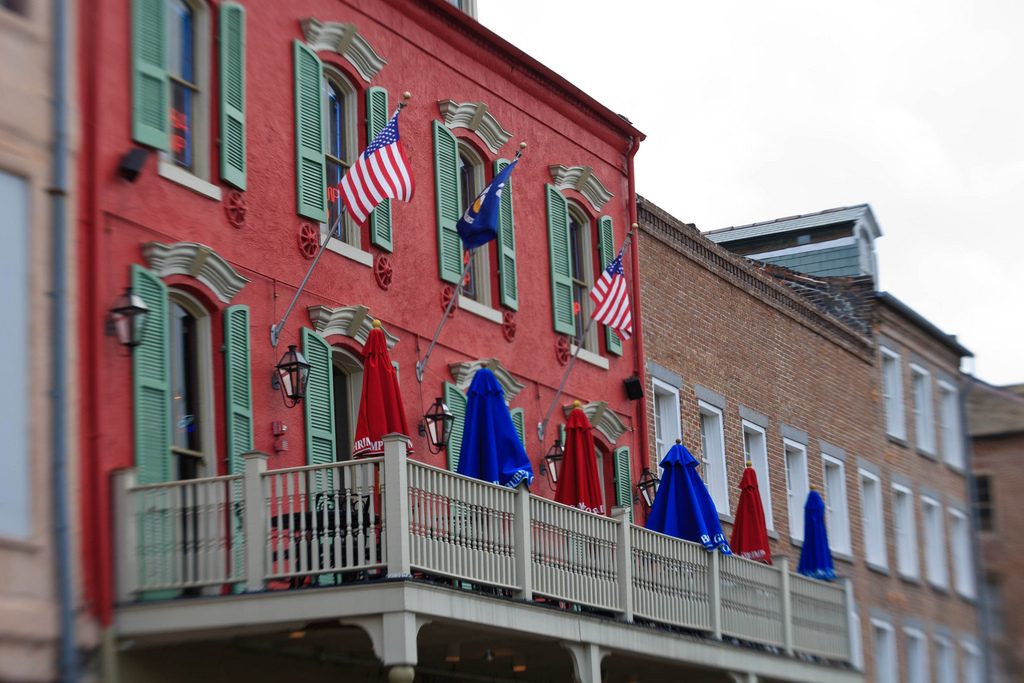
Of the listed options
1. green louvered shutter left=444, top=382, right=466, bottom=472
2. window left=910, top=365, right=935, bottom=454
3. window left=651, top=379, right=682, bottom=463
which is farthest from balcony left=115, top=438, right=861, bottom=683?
window left=910, top=365, right=935, bottom=454

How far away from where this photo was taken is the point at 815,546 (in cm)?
2655

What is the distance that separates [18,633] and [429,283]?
764 cm

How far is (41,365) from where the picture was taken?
14859 mm

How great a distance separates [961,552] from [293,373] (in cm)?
2330

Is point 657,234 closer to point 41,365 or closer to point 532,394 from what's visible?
point 532,394

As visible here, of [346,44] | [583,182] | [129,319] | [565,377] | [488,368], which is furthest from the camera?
[583,182]

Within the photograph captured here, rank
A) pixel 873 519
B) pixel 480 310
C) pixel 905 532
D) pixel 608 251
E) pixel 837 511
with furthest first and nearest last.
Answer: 1. pixel 905 532
2. pixel 873 519
3. pixel 837 511
4. pixel 608 251
5. pixel 480 310

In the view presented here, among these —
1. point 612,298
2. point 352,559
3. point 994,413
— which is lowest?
point 352,559

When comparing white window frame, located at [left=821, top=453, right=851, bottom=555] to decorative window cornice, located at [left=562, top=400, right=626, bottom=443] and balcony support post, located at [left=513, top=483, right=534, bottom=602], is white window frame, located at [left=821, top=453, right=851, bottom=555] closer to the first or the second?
decorative window cornice, located at [left=562, top=400, right=626, bottom=443]

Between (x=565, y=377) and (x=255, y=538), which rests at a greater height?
(x=565, y=377)

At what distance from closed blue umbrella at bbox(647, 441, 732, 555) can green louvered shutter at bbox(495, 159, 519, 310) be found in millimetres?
2747

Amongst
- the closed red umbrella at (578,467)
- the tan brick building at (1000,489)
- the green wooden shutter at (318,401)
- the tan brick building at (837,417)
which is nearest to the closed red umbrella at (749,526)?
the tan brick building at (837,417)

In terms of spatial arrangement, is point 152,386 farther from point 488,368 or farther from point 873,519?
point 873,519

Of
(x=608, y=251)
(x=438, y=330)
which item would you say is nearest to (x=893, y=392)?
(x=608, y=251)
